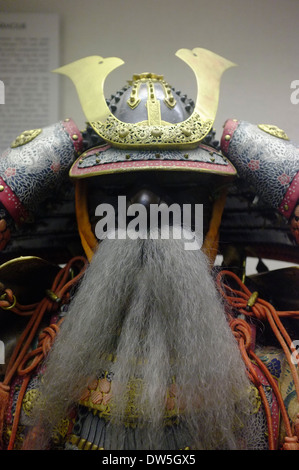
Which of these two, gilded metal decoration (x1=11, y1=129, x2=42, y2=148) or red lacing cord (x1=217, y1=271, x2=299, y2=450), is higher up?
gilded metal decoration (x1=11, y1=129, x2=42, y2=148)

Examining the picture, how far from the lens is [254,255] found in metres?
1.05

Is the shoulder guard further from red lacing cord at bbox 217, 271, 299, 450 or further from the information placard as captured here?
red lacing cord at bbox 217, 271, 299, 450

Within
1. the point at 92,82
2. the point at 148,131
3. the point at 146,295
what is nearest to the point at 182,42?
the point at 92,82

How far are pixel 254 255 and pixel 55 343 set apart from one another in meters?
0.55

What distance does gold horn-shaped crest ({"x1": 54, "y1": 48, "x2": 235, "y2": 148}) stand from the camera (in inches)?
30.5

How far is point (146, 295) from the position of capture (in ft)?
2.28

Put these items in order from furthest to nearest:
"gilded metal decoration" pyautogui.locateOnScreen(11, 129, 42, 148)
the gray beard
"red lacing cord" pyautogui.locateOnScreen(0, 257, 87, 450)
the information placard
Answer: the information placard
"gilded metal decoration" pyautogui.locateOnScreen(11, 129, 42, 148)
"red lacing cord" pyautogui.locateOnScreen(0, 257, 87, 450)
the gray beard

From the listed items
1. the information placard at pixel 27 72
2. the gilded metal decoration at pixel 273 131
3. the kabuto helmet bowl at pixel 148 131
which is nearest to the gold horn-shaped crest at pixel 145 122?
the kabuto helmet bowl at pixel 148 131

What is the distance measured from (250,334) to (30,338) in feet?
1.36

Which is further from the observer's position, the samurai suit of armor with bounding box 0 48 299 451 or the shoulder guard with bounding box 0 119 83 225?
the shoulder guard with bounding box 0 119 83 225

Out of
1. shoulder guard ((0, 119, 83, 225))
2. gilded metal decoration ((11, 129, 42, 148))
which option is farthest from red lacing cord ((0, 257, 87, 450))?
gilded metal decoration ((11, 129, 42, 148))

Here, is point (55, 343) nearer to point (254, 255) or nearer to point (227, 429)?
point (227, 429)
